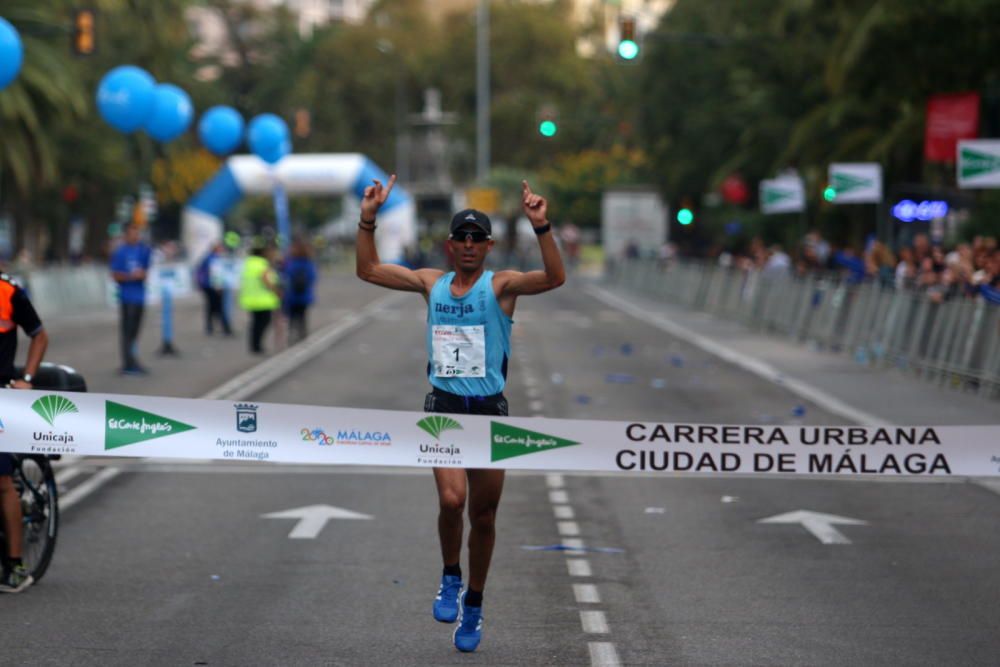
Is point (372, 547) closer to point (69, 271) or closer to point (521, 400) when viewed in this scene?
point (521, 400)

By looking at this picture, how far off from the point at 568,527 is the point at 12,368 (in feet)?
13.7

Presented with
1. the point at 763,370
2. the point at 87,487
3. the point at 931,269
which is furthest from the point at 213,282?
the point at 87,487

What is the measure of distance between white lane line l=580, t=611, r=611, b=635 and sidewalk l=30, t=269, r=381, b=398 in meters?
12.9

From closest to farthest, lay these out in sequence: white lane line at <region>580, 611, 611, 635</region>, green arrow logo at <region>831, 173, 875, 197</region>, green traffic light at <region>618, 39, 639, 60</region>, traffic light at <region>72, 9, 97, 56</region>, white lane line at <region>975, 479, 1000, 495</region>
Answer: white lane line at <region>580, 611, 611, 635</region>
white lane line at <region>975, 479, 1000, 495</region>
green traffic light at <region>618, 39, 639, 60</region>
traffic light at <region>72, 9, 97, 56</region>
green arrow logo at <region>831, 173, 875, 197</region>

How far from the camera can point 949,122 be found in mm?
30453

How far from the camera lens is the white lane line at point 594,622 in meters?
8.87

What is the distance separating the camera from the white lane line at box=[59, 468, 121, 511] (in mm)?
13500

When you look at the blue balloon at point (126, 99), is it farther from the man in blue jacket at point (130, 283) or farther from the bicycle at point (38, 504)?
the bicycle at point (38, 504)

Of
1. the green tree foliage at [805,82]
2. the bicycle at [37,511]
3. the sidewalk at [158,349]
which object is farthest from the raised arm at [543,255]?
the green tree foliage at [805,82]

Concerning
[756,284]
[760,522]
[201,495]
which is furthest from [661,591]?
[756,284]

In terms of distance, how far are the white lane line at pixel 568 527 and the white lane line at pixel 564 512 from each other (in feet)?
0.80

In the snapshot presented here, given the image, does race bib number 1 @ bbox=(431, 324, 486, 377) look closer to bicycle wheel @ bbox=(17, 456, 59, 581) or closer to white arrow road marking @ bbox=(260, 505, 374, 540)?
bicycle wheel @ bbox=(17, 456, 59, 581)

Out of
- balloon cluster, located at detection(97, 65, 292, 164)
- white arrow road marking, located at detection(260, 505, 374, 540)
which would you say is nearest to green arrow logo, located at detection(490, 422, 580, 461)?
white arrow road marking, located at detection(260, 505, 374, 540)

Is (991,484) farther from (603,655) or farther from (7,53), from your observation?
(7,53)
